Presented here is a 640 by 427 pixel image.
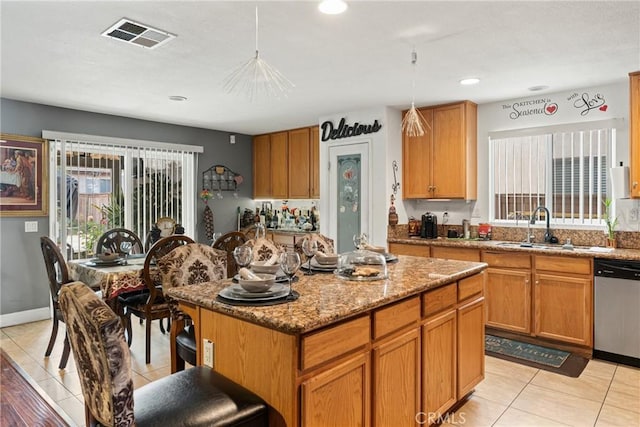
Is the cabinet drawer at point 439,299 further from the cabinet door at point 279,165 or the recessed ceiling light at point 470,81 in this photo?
the cabinet door at point 279,165

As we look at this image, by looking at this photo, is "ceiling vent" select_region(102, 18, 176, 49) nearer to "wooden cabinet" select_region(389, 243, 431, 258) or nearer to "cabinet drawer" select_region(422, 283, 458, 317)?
"cabinet drawer" select_region(422, 283, 458, 317)

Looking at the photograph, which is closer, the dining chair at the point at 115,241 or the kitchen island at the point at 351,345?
the kitchen island at the point at 351,345

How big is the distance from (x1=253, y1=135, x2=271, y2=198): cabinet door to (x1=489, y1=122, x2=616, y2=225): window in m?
3.54

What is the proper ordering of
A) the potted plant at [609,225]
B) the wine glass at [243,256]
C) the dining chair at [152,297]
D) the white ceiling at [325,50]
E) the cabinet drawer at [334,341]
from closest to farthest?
the cabinet drawer at [334,341] < the wine glass at [243,256] < the white ceiling at [325,50] < the dining chair at [152,297] < the potted plant at [609,225]

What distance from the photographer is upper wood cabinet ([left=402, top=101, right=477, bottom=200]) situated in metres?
4.72

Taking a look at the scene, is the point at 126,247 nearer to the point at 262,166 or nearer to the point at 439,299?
the point at 262,166

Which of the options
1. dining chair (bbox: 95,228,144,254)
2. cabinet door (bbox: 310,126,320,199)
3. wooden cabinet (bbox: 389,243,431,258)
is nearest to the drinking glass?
dining chair (bbox: 95,228,144,254)

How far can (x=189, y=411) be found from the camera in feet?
4.97

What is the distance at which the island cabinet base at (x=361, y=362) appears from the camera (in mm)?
1590

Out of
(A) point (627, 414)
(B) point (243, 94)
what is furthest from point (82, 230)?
(A) point (627, 414)

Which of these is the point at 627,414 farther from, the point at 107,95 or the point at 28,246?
the point at 28,246

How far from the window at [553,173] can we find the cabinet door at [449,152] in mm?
425

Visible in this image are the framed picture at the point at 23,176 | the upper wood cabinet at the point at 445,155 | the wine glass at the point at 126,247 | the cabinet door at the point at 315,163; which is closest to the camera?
the wine glass at the point at 126,247

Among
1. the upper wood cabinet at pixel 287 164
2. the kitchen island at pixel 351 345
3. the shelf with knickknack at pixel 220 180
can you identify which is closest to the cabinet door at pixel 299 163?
the upper wood cabinet at pixel 287 164
